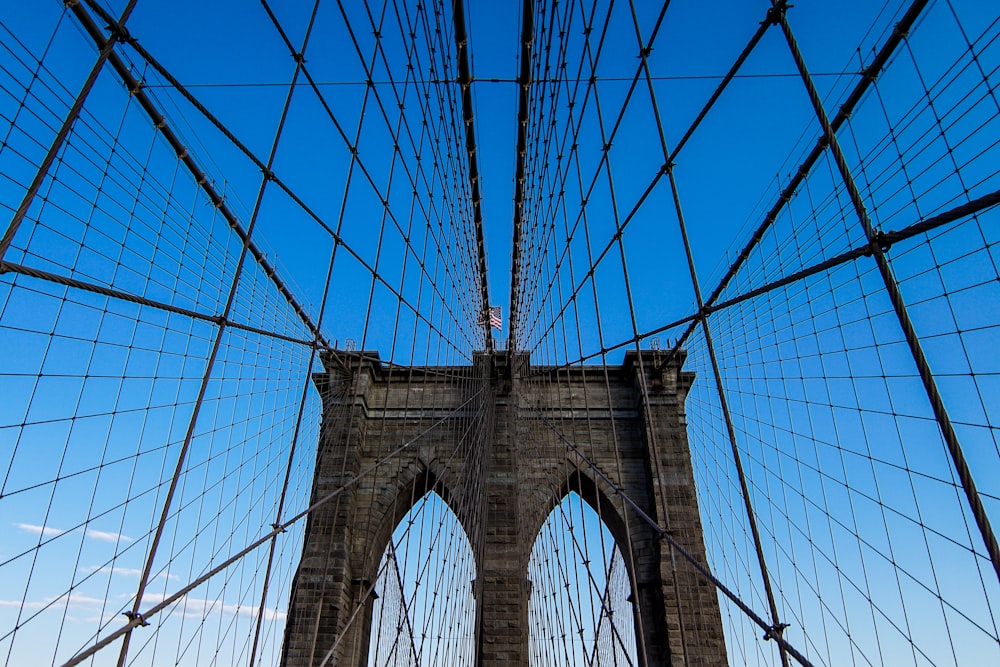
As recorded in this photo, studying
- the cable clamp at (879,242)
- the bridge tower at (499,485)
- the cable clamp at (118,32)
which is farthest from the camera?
the bridge tower at (499,485)

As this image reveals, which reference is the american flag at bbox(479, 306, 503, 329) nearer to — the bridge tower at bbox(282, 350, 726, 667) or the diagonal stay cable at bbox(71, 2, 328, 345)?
the bridge tower at bbox(282, 350, 726, 667)

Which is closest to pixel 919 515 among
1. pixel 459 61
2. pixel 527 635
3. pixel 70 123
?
pixel 70 123

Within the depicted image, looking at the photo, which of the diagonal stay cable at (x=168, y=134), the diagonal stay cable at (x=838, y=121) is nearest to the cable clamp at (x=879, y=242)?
the diagonal stay cable at (x=838, y=121)

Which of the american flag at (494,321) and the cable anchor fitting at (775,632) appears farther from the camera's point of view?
the american flag at (494,321)

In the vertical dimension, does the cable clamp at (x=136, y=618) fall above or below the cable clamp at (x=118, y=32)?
below

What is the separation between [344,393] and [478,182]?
4572 mm

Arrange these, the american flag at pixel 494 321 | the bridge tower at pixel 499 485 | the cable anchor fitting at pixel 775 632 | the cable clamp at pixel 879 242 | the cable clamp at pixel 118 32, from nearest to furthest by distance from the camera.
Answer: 1. the cable clamp at pixel 879 242
2. the cable anchor fitting at pixel 775 632
3. the cable clamp at pixel 118 32
4. the bridge tower at pixel 499 485
5. the american flag at pixel 494 321

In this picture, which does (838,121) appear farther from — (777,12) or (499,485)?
(499,485)

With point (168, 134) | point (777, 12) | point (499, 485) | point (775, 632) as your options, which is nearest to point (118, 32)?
point (168, 134)

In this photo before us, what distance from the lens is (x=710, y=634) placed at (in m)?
9.38

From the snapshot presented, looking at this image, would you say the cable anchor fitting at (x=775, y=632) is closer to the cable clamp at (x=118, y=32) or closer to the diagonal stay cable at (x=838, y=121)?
the diagonal stay cable at (x=838, y=121)

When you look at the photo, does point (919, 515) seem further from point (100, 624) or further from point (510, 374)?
point (510, 374)

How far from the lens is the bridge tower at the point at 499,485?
32.1 ft

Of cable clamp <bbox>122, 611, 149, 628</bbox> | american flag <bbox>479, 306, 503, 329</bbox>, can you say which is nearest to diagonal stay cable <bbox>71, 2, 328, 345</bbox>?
cable clamp <bbox>122, 611, 149, 628</bbox>
